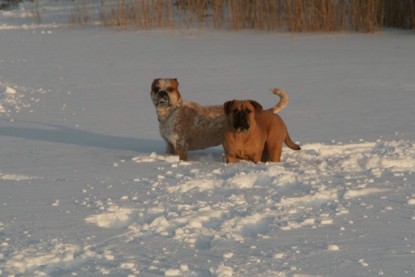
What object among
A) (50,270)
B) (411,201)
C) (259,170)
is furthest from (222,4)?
(50,270)

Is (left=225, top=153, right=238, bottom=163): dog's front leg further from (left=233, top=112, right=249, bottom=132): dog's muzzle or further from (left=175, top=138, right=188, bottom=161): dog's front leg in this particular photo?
(left=175, top=138, right=188, bottom=161): dog's front leg

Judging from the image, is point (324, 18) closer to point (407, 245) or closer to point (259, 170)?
point (259, 170)

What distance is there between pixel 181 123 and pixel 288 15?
7.34 metres

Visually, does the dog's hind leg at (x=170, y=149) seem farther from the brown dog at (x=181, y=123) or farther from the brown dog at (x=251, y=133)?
the brown dog at (x=251, y=133)

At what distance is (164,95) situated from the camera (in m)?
7.07

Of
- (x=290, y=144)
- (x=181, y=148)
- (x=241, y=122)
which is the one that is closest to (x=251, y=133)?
(x=241, y=122)

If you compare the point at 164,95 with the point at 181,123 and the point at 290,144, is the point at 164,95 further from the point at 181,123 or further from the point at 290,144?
the point at 290,144

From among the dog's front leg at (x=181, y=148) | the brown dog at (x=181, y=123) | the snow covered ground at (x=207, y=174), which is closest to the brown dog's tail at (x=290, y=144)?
the snow covered ground at (x=207, y=174)

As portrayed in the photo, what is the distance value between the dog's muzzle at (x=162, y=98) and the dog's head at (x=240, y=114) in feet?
1.85

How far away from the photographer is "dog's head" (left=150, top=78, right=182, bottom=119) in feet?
23.2

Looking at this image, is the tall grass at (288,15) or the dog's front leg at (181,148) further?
the tall grass at (288,15)

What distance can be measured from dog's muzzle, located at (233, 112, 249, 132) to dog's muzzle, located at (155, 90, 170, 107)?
682 mm

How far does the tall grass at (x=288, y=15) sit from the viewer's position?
14.0 m

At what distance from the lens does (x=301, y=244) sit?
446 centimetres
